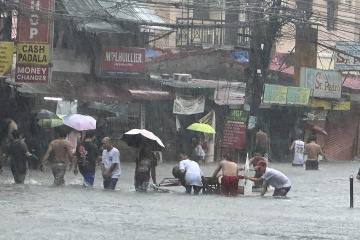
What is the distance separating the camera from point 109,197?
57.1 ft

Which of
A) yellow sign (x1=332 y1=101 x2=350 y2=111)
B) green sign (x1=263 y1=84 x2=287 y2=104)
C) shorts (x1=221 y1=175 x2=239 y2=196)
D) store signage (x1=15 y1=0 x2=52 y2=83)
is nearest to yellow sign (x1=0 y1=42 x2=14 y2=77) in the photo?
store signage (x1=15 y1=0 x2=52 y2=83)

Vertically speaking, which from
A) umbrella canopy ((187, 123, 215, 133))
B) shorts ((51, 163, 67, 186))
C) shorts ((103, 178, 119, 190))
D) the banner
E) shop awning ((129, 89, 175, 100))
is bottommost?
shorts ((103, 178, 119, 190))

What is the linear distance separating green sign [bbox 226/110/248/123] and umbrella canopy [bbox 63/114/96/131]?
30.0 feet

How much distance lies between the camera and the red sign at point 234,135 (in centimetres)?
3309

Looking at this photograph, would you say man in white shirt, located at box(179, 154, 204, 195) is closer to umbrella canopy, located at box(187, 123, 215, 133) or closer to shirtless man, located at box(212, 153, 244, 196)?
shirtless man, located at box(212, 153, 244, 196)

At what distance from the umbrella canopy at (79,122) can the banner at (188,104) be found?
20.3 ft

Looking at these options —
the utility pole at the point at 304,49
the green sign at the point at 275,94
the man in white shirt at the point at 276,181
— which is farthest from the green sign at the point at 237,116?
the man in white shirt at the point at 276,181

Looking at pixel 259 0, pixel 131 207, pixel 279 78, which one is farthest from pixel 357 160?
pixel 131 207

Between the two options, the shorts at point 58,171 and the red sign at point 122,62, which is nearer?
the shorts at point 58,171

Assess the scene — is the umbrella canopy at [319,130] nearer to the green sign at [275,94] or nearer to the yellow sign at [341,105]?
the yellow sign at [341,105]

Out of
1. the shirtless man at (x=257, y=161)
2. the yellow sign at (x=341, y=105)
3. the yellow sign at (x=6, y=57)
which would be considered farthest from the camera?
the yellow sign at (x=341, y=105)

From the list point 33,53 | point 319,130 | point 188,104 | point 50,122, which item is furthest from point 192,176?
point 319,130

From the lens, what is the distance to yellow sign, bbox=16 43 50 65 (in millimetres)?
23969

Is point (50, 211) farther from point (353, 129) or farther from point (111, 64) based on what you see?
point (353, 129)
